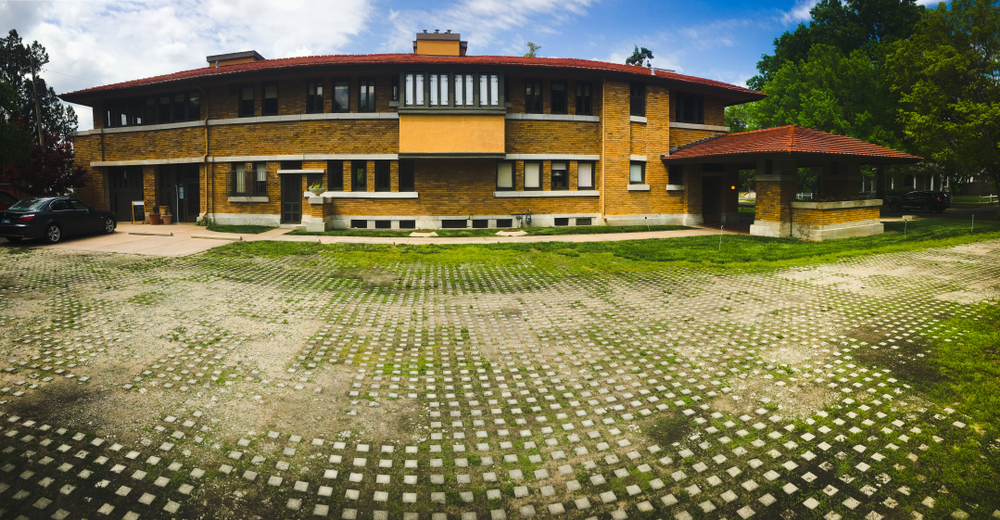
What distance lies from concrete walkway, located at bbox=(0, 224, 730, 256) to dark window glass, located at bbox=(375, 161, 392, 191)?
429 centimetres

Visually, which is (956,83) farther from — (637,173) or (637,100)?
(637,173)

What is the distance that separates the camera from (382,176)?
25.4m

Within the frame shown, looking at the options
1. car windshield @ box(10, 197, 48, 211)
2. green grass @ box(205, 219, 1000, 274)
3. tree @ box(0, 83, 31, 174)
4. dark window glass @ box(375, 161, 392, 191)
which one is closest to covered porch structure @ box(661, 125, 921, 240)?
green grass @ box(205, 219, 1000, 274)

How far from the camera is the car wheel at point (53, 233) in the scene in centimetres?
1861

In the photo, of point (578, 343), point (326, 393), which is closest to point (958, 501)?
point (578, 343)

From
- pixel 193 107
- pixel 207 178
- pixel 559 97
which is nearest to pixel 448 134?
pixel 559 97

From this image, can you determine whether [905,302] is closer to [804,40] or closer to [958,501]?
[958,501]

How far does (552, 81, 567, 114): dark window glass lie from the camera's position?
26078mm

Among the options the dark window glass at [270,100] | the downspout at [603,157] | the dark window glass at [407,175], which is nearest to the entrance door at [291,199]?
the dark window glass at [270,100]

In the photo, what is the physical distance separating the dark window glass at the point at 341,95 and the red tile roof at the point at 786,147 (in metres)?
16.2

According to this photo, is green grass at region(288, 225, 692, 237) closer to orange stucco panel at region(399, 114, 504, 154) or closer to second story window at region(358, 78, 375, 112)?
orange stucco panel at region(399, 114, 504, 154)

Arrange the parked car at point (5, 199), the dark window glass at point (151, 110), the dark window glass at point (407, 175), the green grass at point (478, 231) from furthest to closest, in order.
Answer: the dark window glass at point (151, 110) → the dark window glass at point (407, 175) → the green grass at point (478, 231) → the parked car at point (5, 199)

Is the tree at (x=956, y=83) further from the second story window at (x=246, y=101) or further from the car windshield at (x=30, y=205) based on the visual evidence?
the car windshield at (x=30, y=205)

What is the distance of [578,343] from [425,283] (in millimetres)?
5620
